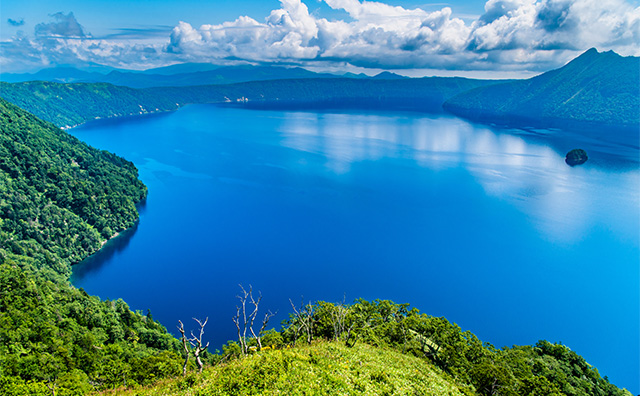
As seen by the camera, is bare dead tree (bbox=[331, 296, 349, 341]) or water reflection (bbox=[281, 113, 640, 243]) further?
water reflection (bbox=[281, 113, 640, 243])

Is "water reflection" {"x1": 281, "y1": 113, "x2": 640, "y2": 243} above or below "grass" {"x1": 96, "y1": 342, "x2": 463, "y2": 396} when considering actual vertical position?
below

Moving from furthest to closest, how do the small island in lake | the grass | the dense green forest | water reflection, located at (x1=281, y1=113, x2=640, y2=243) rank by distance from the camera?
the small island in lake < water reflection, located at (x1=281, y1=113, x2=640, y2=243) < the dense green forest < the grass

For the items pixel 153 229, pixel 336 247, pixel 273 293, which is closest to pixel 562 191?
pixel 336 247

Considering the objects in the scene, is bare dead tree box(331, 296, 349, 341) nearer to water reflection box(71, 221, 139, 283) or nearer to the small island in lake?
water reflection box(71, 221, 139, 283)

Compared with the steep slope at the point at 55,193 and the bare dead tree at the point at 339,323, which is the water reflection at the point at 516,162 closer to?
the bare dead tree at the point at 339,323

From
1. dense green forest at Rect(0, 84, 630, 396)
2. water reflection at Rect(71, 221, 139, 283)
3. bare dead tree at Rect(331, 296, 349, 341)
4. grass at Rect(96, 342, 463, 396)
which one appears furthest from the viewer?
water reflection at Rect(71, 221, 139, 283)

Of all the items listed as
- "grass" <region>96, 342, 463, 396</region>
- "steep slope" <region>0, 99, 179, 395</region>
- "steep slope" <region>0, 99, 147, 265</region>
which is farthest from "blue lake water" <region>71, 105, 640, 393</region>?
"grass" <region>96, 342, 463, 396</region>
